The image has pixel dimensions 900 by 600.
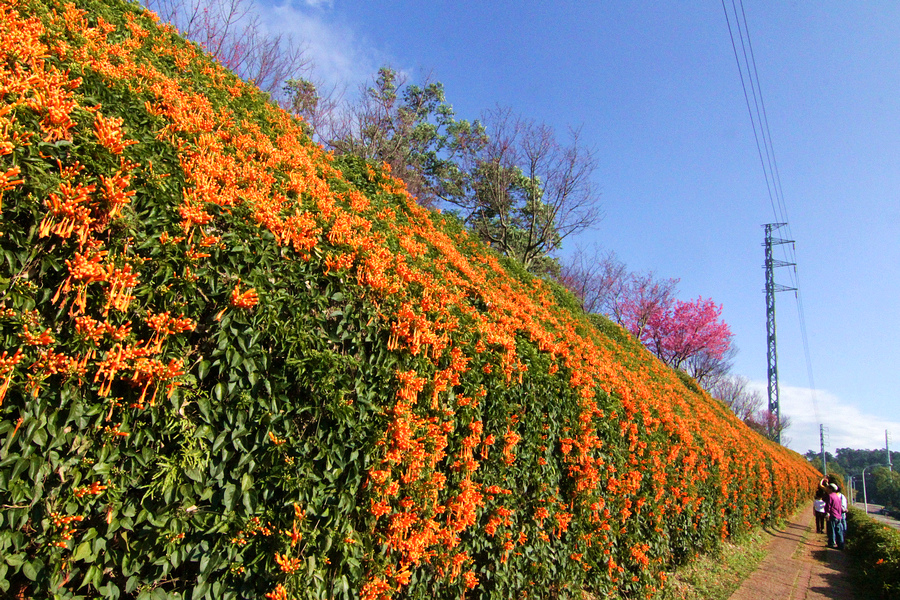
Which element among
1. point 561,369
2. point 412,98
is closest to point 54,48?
point 561,369

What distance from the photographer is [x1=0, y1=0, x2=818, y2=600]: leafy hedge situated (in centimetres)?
170

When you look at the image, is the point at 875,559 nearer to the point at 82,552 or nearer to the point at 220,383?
the point at 220,383

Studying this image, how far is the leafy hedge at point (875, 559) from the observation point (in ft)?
21.7

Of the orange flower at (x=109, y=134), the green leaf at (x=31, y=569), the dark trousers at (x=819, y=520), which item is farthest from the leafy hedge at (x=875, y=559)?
the orange flower at (x=109, y=134)

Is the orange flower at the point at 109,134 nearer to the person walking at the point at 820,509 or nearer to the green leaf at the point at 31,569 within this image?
the green leaf at the point at 31,569

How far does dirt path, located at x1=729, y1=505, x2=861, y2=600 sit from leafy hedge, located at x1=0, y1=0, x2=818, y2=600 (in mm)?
3943

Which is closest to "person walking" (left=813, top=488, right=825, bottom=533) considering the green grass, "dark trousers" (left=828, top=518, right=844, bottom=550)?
"dark trousers" (left=828, top=518, right=844, bottom=550)

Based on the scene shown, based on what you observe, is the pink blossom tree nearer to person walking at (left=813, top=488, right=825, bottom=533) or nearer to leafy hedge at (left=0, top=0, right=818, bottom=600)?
person walking at (left=813, top=488, right=825, bottom=533)

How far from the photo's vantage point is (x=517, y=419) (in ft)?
12.1

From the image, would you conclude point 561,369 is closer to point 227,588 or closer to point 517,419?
point 517,419

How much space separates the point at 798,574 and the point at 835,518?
4.56 meters

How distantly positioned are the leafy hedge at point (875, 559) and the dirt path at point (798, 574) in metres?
0.25

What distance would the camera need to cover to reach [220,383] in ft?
6.74

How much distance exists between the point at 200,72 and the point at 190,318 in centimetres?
384
